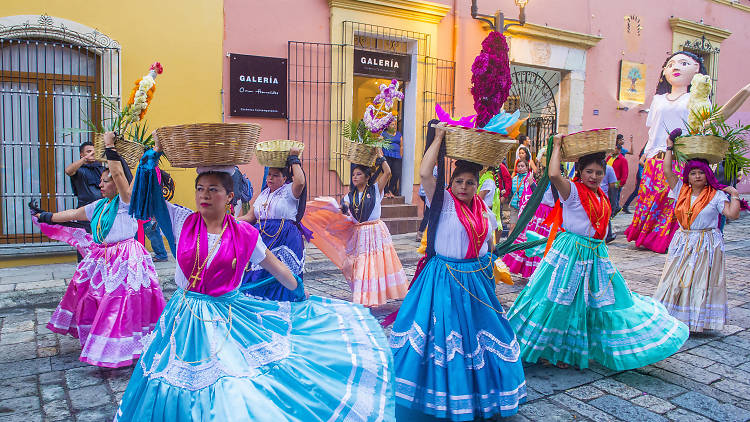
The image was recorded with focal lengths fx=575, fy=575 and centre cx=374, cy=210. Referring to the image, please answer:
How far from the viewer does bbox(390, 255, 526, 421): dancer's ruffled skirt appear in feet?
11.6

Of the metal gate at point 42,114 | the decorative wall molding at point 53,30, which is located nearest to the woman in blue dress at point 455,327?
the metal gate at point 42,114

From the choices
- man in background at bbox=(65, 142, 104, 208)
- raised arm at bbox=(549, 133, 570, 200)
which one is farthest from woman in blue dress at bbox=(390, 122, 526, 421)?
man in background at bbox=(65, 142, 104, 208)

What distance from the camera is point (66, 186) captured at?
28.9ft

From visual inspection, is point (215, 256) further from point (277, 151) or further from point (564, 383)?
point (564, 383)

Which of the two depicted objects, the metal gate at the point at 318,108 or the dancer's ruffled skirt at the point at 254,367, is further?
the metal gate at the point at 318,108

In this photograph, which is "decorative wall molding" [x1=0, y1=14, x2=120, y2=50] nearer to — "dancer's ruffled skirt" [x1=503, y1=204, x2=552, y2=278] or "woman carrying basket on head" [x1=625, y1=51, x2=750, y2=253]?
"dancer's ruffled skirt" [x1=503, y1=204, x2=552, y2=278]

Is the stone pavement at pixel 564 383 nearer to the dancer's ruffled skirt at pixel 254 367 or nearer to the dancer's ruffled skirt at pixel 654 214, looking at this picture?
the dancer's ruffled skirt at pixel 254 367

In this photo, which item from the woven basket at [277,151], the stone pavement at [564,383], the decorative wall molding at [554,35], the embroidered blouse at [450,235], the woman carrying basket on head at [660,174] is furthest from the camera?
the decorative wall molding at [554,35]

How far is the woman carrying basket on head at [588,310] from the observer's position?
4602 millimetres

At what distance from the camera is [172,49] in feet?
30.8

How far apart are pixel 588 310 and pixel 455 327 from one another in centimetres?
166

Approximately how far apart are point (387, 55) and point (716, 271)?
7.74m

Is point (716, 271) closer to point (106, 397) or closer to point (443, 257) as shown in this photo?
point (443, 257)

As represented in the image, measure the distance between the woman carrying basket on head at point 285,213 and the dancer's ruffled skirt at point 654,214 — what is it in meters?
7.91
